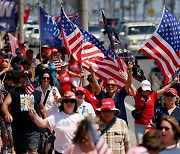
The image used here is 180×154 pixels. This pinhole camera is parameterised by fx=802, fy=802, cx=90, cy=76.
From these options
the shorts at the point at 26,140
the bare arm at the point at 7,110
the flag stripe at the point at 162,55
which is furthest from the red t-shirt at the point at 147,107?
the bare arm at the point at 7,110

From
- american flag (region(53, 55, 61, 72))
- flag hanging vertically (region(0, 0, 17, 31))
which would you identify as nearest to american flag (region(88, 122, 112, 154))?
american flag (region(53, 55, 61, 72))

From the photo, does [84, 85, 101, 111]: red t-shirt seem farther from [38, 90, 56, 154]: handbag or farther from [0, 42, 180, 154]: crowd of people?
[38, 90, 56, 154]: handbag

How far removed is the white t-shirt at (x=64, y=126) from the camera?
10008mm

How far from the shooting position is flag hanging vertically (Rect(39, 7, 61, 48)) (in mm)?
19703

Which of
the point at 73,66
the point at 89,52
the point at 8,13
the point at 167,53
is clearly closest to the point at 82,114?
the point at 167,53

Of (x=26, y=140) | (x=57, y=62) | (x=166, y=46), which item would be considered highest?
(x=166, y=46)

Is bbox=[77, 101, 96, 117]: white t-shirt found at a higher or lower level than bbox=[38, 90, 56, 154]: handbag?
higher

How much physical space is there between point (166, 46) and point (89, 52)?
166 centimetres

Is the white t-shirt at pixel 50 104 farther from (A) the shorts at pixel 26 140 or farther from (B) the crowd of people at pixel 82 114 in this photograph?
(A) the shorts at pixel 26 140

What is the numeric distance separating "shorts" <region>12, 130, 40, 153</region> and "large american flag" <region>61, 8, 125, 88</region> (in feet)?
7.38

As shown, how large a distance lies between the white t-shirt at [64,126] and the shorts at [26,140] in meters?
1.58

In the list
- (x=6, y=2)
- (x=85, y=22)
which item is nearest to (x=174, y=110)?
(x=85, y=22)

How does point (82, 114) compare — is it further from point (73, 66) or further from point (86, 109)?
point (73, 66)

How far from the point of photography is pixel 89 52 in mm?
13953
